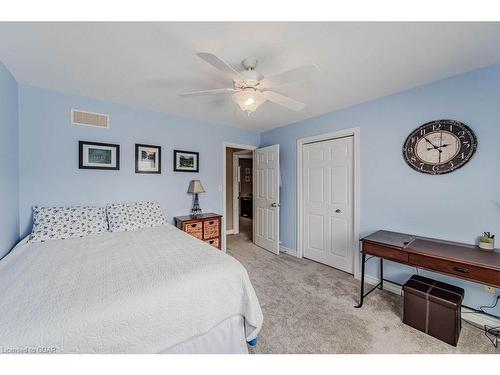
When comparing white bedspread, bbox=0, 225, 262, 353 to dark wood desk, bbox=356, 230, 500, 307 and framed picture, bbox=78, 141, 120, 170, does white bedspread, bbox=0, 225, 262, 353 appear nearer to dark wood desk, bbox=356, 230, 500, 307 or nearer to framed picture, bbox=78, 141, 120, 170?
framed picture, bbox=78, 141, 120, 170

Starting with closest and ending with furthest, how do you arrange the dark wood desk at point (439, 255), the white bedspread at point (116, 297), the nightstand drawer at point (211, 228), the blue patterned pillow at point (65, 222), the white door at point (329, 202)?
the white bedspread at point (116, 297) < the dark wood desk at point (439, 255) < the blue patterned pillow at point (65, 222) < the white door at point (329, 202) < the nightstand drawer at point (211, 228)

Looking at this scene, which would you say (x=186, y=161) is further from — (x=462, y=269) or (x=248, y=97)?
(x=462, y=269)

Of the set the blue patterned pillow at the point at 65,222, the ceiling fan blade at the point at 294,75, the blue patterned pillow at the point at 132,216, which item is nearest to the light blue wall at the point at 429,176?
the ceiling fan blade at the point at 294,75

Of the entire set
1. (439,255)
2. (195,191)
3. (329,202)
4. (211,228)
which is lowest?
(211,228)

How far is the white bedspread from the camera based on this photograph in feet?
2.95

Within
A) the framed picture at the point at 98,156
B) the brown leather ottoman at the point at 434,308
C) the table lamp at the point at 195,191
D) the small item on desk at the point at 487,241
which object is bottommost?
the brown leather ottoman at the point at 434,308

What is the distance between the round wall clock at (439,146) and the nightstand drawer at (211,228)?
2.62 m

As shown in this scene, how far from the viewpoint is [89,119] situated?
99.3 inches

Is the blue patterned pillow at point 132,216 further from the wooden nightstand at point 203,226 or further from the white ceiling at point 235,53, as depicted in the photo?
the white ceiling at point 235,53

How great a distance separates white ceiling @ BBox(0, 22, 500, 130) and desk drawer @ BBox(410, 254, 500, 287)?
1633mm

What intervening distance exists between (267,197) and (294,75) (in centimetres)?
256

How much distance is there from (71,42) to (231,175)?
160 inches

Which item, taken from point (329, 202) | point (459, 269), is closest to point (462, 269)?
point (459, 269)

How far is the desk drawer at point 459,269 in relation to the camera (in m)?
1.41
